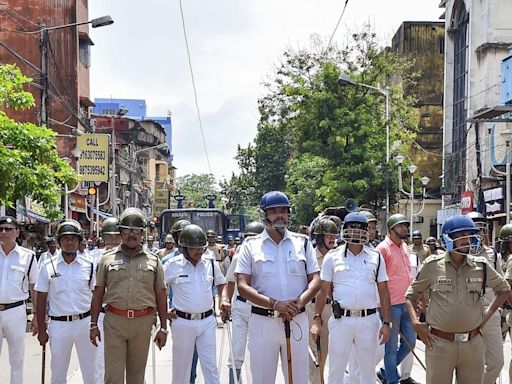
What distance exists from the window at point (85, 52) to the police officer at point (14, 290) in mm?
37398

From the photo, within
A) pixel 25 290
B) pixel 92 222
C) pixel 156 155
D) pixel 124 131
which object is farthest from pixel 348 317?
pixel 156 155

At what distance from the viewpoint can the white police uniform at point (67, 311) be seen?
8.55 metres

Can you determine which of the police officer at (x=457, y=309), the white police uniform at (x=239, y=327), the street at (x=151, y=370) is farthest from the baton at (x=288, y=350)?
the street at (x=151, y=370)

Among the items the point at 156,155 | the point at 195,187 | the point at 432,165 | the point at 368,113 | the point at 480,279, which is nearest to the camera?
the point at 480,279

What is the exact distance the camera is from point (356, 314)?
8.34m

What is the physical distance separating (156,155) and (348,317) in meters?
83.8

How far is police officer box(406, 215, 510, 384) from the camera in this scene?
7000mm

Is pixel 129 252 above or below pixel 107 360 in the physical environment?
above

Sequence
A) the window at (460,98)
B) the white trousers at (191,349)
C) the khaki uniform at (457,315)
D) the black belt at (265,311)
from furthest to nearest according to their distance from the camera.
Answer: the window at (460,98) → the white trousers at (191,349) → the black belt at (265,311) → the khaki uniform at (457,315)

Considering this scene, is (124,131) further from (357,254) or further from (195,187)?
(357,254)

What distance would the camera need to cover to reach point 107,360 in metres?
7.82

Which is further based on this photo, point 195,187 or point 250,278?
point 195,187

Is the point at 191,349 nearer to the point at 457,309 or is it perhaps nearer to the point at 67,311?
the point at 67,311

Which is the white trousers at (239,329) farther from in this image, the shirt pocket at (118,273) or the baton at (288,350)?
the baton at (288,350)
